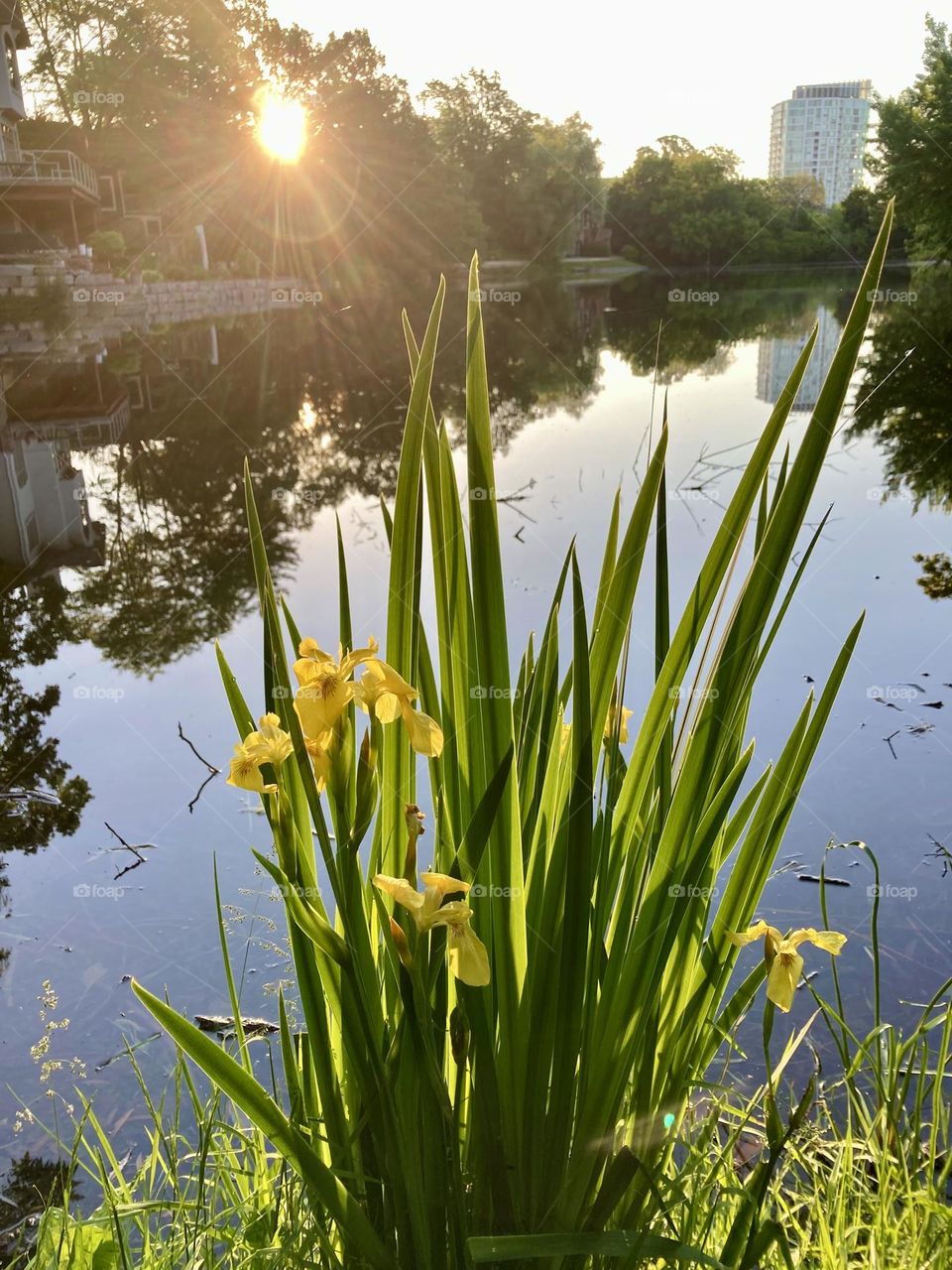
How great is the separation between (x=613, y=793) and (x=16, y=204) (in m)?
24.0

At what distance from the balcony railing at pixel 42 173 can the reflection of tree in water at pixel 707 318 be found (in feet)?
37.2

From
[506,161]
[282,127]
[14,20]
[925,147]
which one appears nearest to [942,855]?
[14,20]

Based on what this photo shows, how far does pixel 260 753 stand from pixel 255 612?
Answer: 3966mm

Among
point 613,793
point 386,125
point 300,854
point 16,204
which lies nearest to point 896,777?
point 613,793

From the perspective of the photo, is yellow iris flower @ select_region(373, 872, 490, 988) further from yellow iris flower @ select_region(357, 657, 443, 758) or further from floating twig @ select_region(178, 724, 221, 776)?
floating twig @ select_region(178, 724, 221, 776)

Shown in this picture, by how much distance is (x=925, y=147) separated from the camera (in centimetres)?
2375

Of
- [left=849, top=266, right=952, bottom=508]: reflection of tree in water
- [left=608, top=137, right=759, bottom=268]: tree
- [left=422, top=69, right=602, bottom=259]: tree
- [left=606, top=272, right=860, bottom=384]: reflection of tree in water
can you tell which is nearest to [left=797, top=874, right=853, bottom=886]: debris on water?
[left=849, top=266, right=952, bottom=508]: reflection of tree in water

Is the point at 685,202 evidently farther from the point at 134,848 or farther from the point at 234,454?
the point at 134,848

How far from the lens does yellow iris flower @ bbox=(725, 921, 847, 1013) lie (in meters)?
0.88

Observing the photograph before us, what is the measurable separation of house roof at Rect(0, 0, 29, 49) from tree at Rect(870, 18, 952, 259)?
821 inches

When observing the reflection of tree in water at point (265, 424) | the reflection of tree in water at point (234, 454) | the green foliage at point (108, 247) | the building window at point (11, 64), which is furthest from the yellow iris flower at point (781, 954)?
the building window at point (11, 64)

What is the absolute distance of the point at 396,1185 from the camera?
92cm

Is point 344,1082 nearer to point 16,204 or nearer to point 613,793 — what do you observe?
point 613,793

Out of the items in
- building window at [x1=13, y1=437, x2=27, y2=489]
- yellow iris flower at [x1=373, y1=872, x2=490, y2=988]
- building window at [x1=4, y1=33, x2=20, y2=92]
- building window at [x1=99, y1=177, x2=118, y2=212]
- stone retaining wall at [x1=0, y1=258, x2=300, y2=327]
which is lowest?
building window at [x1=13, y1=437, x2=27, y2=489]
